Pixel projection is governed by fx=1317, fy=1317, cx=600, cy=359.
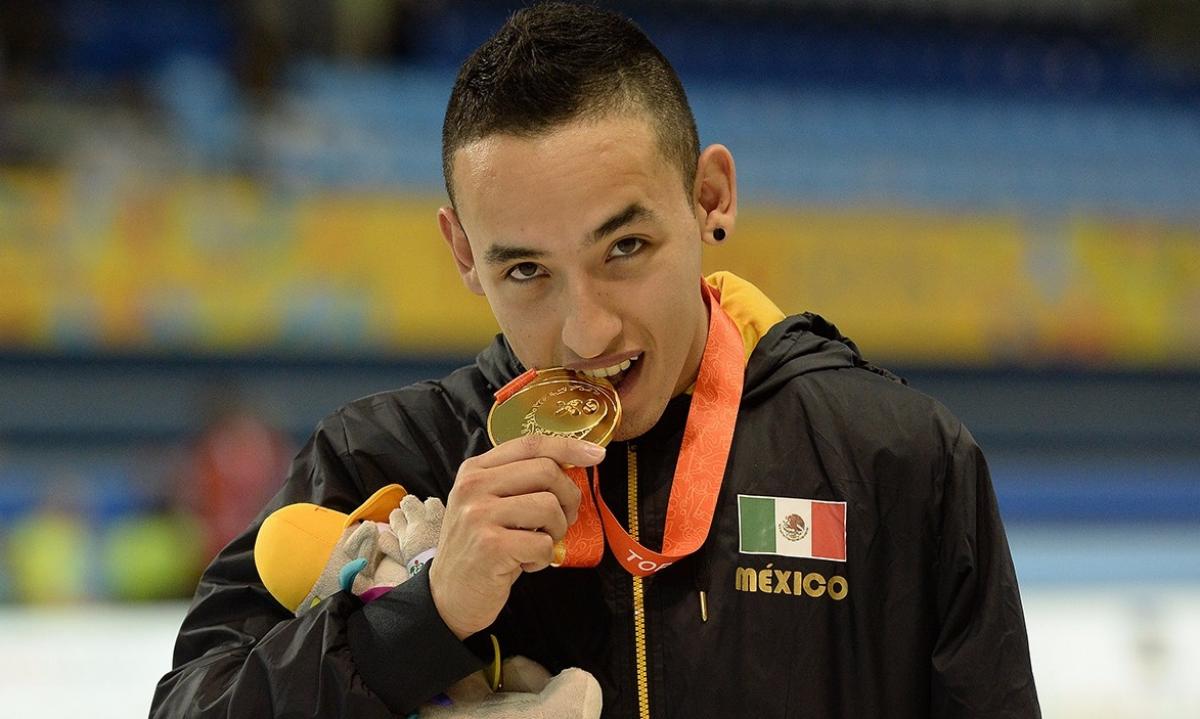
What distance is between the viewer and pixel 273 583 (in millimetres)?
1431

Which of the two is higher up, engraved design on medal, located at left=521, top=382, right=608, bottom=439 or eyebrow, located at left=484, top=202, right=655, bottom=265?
eyebrow, located at left=484, top=202, right=655, bottom=265

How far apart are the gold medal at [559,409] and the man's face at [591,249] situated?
0.07ft

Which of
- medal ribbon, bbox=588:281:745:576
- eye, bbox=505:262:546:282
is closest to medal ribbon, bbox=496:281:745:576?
medal ribbon, bbox=588:281:745:576

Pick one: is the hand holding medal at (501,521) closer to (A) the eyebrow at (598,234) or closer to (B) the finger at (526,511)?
(B) the finger at (526,511)

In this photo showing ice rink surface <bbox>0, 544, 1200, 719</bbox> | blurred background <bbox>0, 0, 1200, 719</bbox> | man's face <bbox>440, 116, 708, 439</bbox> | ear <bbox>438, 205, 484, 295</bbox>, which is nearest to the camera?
man's face <bbox>440, 116, 708, 439</bbox>

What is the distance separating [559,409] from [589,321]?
0.10m

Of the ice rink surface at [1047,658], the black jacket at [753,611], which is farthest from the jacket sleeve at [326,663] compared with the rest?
the ice rink surface at [1047,658]

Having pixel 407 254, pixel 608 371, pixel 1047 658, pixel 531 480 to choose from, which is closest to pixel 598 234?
pixel 608 371

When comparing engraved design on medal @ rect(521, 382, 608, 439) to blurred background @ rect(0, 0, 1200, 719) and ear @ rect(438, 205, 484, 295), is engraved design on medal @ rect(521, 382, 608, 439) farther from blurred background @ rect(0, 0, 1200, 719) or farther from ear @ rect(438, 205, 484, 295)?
blurred background @ rect(0, 0, 1200, 719)

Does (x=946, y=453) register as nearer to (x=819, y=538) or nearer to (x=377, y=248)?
(x=819, y=538)

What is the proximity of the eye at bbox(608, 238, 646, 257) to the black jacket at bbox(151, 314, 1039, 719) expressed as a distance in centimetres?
22

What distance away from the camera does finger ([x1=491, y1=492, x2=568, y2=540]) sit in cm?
127

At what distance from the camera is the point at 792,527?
1.45m

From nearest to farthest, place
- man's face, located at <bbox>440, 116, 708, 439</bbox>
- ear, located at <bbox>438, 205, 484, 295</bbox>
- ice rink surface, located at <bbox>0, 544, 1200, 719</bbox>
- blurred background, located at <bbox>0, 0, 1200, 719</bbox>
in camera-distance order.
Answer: man's face, located at <bbox>440, 116, 708, 439</bbox> → ear, located at <bbox>438, 205, 484, 295</bbox> → ice rink surface, located at <bbox>0, 544, 1200, 719</bbox> → blurred background, located at <bbox>0, 0, 1200, 719</bbox>
